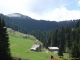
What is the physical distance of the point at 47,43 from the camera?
16225 centimetres

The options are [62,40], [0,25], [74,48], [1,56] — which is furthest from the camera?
[62,40]

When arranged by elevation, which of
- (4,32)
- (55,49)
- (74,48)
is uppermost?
(4,32)

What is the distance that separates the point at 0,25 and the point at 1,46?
19.5 feet

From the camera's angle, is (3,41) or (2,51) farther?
(3,41)

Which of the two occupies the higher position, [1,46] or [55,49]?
[1,46]

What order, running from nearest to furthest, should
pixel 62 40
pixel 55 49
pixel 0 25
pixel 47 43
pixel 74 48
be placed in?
pixel 0 25, pixel 74 48, pixel 55 49, pixel 62 40, pixel 47 43

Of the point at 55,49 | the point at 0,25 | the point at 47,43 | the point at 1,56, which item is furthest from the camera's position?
the point at 47,43

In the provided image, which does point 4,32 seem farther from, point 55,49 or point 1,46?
point 55,49

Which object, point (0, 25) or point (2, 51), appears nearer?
point (2, 51)

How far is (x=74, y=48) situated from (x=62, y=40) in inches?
3288

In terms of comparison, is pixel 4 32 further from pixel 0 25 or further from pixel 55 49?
pixel 55 49

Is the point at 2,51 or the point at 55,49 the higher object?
the point at 2,51

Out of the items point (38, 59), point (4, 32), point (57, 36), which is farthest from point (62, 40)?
point (4, 32)

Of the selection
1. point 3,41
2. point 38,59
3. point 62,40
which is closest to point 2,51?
Result: point 3,41
